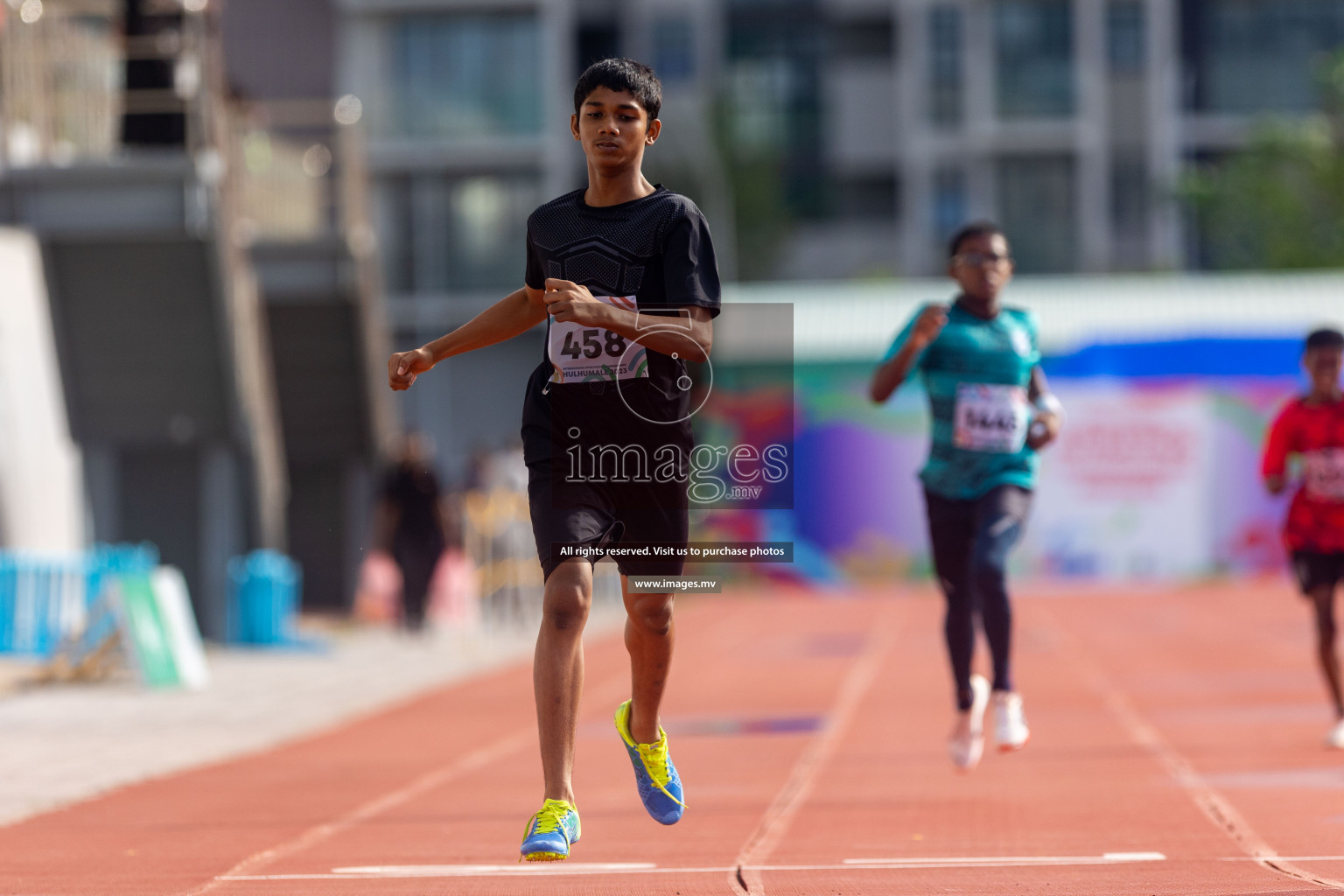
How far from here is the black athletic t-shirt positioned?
17.8 ft

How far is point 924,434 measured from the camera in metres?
29.7

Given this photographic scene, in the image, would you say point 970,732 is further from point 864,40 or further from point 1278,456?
point 864,40

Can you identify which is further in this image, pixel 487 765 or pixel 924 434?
pixel 924 434

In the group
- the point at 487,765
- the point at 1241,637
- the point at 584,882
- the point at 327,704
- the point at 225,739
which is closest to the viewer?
the point at 584,882

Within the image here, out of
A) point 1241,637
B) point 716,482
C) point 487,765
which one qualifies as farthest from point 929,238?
point 716,482

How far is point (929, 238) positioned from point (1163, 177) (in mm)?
5190

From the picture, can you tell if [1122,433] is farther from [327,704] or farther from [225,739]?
[225,739]

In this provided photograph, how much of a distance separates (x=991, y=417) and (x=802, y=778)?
2.09m

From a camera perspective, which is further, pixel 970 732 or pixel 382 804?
pixel 382 804

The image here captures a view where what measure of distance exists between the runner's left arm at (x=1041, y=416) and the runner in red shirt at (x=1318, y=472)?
1.68 metres

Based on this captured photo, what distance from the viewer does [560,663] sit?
545 cm

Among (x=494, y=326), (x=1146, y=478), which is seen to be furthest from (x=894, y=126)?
(x=494, y=326)

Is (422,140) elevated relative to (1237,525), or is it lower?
elevated

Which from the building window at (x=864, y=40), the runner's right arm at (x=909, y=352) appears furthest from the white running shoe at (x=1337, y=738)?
the building window at (x=864, y=40)
